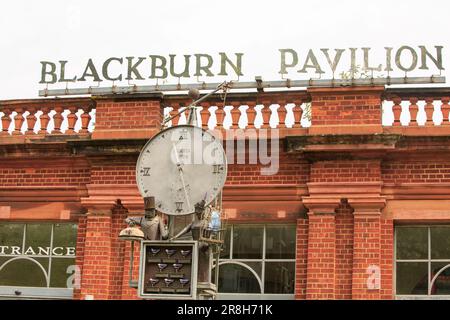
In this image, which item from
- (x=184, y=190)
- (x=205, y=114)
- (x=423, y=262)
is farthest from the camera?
(x=205, y=114)

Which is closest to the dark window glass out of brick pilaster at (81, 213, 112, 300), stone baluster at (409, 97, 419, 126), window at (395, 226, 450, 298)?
brick pilaster at (81, 213, 112, 300)

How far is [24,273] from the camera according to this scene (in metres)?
17.2

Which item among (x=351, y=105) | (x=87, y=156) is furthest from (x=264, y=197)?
(x=87, y=156)

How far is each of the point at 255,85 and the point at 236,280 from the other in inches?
129

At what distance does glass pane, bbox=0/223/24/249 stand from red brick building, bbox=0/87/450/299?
17 millimetres

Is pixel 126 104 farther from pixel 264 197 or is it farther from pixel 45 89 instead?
pixel 264 197

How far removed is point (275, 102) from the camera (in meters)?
16.9

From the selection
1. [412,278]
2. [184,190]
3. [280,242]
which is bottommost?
[412,278]

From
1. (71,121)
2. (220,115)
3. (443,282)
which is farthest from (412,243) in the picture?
(71,121)

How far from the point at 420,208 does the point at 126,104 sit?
17.3 feet

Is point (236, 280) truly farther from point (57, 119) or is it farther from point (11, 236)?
point (57, 119)

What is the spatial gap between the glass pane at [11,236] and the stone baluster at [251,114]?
435cm

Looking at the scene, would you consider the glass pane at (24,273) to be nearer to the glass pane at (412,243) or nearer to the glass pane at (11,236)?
the glass pane at (11,236)

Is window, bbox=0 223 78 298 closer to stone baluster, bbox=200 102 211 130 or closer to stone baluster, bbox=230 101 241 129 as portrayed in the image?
stone baluster, bbox=200 102 211 130
